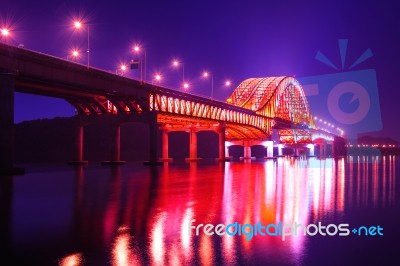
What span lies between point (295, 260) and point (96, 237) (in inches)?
210

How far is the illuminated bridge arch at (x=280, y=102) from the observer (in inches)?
5723

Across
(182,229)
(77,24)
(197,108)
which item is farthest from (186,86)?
(182,229)

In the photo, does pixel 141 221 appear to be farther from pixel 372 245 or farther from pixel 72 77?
pixel 72 77

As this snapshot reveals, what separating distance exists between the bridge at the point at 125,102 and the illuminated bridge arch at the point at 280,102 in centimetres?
33

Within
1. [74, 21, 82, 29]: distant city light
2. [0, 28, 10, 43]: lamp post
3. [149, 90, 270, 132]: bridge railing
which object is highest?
[74, 21, 82, 29]: distant city light

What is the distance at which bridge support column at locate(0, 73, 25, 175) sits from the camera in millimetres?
43188

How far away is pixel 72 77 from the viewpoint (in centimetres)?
5819

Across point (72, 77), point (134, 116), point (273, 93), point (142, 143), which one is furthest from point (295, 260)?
point (142, 143)

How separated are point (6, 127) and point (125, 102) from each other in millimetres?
32878

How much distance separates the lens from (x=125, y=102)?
75.8 metres

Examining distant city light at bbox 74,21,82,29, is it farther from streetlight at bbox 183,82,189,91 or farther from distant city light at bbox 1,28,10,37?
streetlight at bbox 183,82,189,91

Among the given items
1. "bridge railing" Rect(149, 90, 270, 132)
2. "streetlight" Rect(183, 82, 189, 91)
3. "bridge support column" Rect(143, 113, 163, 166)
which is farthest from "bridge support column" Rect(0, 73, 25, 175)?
"streetlight" Rect(183, 82, 189, 91)

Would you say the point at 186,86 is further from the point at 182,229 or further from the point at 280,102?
the point at 182,229

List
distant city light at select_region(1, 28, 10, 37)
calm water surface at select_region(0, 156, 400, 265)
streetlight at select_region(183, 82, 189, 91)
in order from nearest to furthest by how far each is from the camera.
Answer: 1. calm water surface at select_region(0, 156, 400, 265)
2. distant city light at select_region(1, 28, 10, 37)
3. streetlight at select_region(183, 82, 189, 91)
